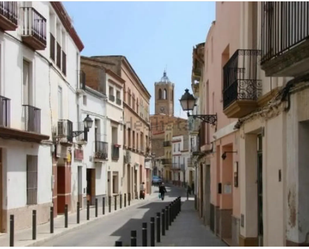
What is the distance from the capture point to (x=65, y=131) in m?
22.9

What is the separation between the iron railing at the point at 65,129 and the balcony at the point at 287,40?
1501 centimetres

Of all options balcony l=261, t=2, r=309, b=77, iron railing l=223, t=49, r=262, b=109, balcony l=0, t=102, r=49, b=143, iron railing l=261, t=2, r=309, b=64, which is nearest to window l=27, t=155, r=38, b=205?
balcony l=0, t=102, r=49, b=143

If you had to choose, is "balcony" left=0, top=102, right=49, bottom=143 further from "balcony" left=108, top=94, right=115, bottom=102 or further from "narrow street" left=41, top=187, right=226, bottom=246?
"balcony" left=108, top=94, right=115, bottom=102

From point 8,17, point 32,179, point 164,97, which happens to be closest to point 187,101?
point 8,17

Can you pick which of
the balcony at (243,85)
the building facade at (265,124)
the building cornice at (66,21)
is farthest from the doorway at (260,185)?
the building cornice at (66,21)

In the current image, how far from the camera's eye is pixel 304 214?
22.6ft

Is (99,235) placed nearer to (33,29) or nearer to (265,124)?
(33,29)

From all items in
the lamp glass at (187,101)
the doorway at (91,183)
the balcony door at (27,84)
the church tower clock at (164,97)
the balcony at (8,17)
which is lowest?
the doorway at (91,183)

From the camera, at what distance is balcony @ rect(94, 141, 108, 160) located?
31.8m

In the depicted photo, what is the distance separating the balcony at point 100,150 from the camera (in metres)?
31.8

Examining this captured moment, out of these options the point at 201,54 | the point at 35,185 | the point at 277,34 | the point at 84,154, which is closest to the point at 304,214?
the point at 277,34

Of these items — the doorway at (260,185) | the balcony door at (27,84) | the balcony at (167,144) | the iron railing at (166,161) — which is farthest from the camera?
the iron railing at (166,161)

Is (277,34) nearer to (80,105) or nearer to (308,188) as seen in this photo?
(308,188)

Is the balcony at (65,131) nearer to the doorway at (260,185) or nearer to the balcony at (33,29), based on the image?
the balcony at (33,29)
